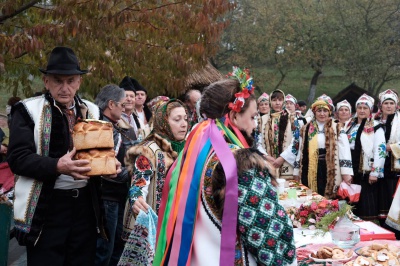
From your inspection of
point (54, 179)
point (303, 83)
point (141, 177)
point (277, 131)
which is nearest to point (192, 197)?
point (54, 179)

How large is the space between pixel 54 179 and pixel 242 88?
124 cm

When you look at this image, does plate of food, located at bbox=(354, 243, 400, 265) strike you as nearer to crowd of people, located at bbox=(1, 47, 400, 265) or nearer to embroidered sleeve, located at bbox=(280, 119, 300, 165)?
crowd of people, located at bbox=(1, 47, 400, 265)

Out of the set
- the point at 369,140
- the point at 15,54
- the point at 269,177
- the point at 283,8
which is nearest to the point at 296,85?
the point at 283,8

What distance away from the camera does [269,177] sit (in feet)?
9.39

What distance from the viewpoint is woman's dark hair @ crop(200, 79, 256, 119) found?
3039 millimetres

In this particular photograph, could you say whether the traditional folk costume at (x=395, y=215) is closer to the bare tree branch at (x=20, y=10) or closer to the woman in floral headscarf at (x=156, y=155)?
the woman in floral headscarf at (x=156, y=155)

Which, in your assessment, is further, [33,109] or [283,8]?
[283,8]

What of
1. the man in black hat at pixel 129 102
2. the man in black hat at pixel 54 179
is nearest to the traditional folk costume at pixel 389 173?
the man in black hat at pixel 129 102

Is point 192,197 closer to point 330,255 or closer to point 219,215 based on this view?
point 219,215

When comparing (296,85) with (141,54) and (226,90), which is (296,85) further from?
(226,90)

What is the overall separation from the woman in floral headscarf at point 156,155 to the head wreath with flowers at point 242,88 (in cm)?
138

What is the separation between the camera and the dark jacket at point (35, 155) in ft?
11.0

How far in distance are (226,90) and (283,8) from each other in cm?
3261

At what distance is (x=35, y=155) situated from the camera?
3.37 m
